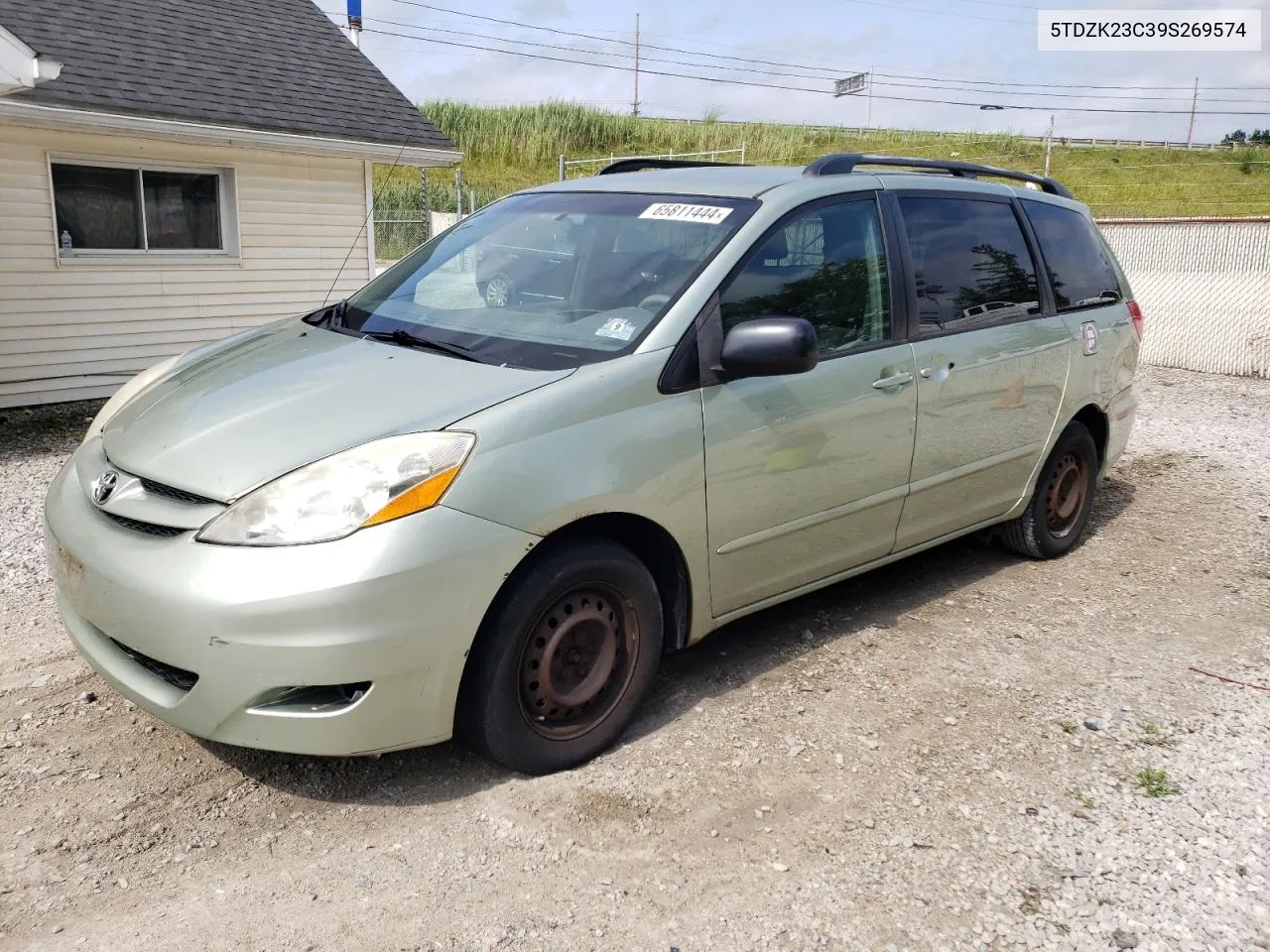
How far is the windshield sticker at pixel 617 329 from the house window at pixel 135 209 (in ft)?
25.7

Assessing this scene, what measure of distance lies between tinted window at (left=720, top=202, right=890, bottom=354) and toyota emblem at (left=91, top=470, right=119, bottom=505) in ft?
6.48

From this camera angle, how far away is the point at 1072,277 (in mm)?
5164

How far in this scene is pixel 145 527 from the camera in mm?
2891

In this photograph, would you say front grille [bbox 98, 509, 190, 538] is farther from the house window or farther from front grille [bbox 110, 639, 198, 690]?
the house window

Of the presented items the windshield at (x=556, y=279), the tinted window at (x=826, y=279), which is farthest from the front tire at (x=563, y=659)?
the tinted window at (x=826, y=279)

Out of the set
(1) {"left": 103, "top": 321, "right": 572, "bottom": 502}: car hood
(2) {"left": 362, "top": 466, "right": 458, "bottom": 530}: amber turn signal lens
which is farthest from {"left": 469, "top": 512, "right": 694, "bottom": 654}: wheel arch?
(1) {"left": 103, "top": 321, "right": 572, "bottom": 502}: car hood

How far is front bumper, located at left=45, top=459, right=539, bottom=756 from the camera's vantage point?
8.57 feet

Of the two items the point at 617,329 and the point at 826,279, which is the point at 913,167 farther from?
the point at 617,329

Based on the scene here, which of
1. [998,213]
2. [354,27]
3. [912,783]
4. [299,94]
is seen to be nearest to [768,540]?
[912,783]

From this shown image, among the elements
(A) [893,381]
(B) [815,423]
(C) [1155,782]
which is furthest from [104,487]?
(C) [1155,782]

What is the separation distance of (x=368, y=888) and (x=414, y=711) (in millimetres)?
458

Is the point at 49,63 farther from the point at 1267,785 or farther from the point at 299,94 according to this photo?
the point at 1267,785

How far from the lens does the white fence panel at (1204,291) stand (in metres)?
11.9

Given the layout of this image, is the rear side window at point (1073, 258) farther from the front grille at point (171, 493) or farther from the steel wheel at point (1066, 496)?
the front grille at point (171, 493)
